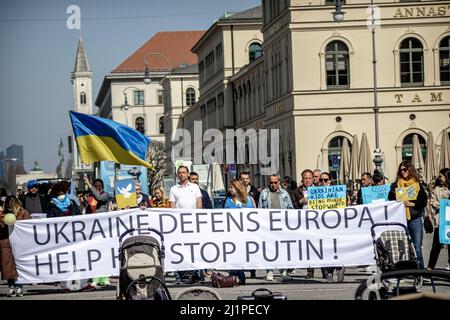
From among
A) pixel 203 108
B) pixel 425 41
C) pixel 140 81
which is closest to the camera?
pixel 425 41

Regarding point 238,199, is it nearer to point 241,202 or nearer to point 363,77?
point 241,202

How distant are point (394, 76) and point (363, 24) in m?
3.21

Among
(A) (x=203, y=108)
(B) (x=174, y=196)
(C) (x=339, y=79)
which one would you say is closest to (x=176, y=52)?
(A) (x=203, y=108)

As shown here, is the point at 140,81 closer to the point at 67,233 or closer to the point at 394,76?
the point at 394,76

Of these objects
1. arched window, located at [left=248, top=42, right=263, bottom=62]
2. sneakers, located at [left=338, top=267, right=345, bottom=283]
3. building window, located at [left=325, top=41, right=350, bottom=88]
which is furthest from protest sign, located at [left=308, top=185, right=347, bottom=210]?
arched window, located at [left=248, top=42, right=263, bottom=62]

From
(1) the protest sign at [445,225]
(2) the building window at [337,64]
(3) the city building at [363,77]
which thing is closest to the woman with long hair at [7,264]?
(1) the protest sign at [445,225]

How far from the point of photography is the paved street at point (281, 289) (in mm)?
16953

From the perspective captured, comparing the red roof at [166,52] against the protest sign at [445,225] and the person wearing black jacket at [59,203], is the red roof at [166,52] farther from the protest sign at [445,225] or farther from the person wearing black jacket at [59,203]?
the protest sign at [445,225]

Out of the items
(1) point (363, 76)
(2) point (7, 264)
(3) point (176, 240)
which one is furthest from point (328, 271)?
(1) point (363, 76)

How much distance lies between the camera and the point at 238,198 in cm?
2005

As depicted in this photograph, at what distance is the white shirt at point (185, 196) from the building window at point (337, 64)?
142 ft

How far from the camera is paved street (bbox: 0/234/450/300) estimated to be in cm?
1695

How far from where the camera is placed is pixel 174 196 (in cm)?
1973

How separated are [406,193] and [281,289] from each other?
2.50 m
